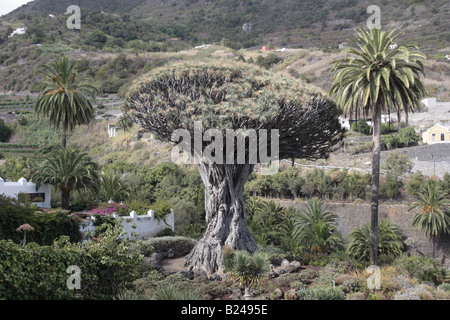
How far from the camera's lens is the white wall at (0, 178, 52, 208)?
85.7ft

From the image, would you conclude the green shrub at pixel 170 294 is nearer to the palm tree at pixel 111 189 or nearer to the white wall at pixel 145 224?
the white wall at pixel 145 224

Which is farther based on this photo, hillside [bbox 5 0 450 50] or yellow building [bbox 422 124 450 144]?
hillside [bbox 5 0 450 50]

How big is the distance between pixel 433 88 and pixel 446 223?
48.2 m

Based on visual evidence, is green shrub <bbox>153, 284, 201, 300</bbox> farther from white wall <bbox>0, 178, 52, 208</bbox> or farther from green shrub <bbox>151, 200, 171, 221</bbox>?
green shrub <bbox>151, 200, 171, 221</bbox>

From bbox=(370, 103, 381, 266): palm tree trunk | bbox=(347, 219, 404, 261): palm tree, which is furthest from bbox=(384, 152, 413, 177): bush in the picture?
bbox=(370, 103, 381, 266): palm tree trunk

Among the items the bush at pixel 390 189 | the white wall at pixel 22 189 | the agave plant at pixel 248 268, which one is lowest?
the agave plant at pixel 248 268

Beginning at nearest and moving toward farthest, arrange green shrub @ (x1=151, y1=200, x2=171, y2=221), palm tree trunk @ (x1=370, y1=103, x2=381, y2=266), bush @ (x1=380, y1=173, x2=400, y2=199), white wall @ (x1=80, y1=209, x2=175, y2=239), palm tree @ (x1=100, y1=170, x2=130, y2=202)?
1. palm tree trunk @ (x1=370, y1=103, x2=381, y2=266)
2. white wall @ (x1=80, y1=209, x2=175, y2=239)
3. green shrub @ (x1=151, y1=200, x2=171, y2=221)
4. palm tree @ (x1=100, y1=170, x2=130, y2=202)
5. bush @ (x1=380, y1=173, x2=400, y2=199)

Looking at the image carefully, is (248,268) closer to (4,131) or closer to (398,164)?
(398,164)

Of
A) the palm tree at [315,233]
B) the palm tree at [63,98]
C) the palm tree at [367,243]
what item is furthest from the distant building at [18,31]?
the palm tree at [367,243]

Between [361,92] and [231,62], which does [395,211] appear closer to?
[361,92]

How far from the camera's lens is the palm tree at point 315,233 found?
1077 inches

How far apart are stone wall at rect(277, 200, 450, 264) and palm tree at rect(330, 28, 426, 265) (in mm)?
14121

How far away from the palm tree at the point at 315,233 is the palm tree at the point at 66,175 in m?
11.1
